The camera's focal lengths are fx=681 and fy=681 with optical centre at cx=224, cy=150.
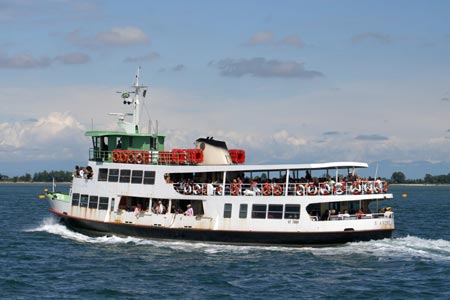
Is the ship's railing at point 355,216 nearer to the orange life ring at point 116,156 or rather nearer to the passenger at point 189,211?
the passenger at point 189,211

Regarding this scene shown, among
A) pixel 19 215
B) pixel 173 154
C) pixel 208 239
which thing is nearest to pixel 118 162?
pixel 173 154

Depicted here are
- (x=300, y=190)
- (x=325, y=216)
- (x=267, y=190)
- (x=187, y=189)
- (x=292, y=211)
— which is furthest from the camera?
(x=187, y=189)

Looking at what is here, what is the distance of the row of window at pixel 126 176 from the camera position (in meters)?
38.3

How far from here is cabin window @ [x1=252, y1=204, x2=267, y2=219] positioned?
3544 cm

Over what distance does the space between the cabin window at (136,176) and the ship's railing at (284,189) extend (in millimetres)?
2198

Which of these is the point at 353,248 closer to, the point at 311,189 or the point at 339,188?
the point at 339,188

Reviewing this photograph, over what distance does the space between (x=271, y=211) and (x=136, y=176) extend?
27.2 feet

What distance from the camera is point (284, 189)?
119 feet

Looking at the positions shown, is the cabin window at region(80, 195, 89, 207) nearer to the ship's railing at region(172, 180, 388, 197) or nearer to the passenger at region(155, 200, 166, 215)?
the passenger at region(155, 200, 166, 215)

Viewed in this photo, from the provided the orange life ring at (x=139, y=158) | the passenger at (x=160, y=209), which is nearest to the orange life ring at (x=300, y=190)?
the passenger at (x=160, y=209)

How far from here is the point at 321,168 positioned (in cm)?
3497

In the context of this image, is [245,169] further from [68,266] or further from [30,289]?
[30,289]

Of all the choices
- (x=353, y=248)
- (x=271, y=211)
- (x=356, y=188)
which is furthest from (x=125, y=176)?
(x=353, y=248)

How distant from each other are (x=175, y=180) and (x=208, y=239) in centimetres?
436
